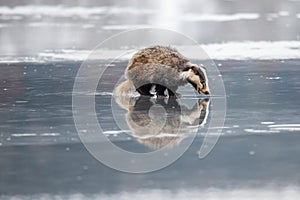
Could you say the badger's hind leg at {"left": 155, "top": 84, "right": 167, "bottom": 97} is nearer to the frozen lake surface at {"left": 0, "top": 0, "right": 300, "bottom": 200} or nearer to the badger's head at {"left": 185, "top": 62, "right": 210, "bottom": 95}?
the frozen lake surface at {"left": 0, "top": 0, "right": 300, "bottom": 200}

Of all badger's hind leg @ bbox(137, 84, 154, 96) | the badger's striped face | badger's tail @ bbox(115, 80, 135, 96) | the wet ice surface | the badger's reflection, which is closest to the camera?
the wet ice surface

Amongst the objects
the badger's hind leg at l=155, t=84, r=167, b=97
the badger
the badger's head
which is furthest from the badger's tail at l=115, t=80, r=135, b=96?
the badger's head

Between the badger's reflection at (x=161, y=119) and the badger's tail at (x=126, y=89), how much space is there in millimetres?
150

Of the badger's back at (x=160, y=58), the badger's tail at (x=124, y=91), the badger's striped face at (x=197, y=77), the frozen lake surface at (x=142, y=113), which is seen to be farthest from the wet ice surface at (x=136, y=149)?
Result: the badger's back at (x=160, y=58)

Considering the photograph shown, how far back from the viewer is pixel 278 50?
15625 millimetres

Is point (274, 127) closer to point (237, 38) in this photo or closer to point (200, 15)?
point (237, 38)

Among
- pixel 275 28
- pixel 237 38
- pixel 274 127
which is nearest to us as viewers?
pixel 274 127

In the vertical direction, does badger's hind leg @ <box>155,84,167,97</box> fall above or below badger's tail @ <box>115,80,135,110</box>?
above

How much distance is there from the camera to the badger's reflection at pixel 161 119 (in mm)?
8664

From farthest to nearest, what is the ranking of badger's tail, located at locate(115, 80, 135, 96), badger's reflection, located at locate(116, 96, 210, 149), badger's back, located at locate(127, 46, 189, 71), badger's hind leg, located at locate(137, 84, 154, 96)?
badger's tail, located at locate(115, 80, 135, 96) < badger's hind leg, located at locate(137, 84, 154, 96) < badger's back, located at locate(127, 46, 189, 71) < badger's reflection, located at locate(116, 96, 210, 149)

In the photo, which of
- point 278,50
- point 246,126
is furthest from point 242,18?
point 246,126

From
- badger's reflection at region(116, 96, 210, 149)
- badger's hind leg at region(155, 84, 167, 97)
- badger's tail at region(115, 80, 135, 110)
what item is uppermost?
badger's reflection at region(116, 96, 210, 149)

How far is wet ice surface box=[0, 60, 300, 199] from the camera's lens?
7.00 m

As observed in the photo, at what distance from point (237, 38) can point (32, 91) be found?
22.2ft
